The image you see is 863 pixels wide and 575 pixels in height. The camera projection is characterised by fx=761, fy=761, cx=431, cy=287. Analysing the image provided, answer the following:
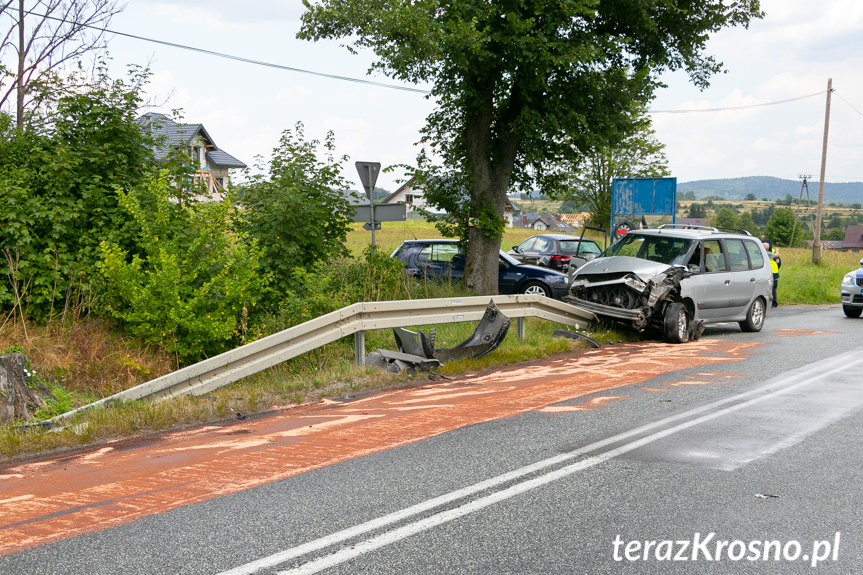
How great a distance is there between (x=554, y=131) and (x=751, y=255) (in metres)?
4.51

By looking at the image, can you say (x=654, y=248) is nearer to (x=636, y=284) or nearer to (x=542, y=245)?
(x=636, y=284)

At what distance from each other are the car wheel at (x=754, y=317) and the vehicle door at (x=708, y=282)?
3.26 ft

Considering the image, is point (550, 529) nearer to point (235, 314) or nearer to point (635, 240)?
point (235, 314)

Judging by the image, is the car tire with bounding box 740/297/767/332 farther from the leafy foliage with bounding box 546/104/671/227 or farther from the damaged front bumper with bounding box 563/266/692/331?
the leafy foliage with bounding box 546/104/671/227

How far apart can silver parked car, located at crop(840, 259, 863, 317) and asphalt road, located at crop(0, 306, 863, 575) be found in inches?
493

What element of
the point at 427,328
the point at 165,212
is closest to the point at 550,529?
the point at 165,212

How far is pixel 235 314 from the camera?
988cm

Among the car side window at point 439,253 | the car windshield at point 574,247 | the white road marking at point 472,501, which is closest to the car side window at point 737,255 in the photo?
the car side window at point 439,253

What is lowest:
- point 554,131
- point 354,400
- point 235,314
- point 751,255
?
point 354,400

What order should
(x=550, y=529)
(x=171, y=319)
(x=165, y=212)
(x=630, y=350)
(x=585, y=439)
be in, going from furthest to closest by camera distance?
1. (x=630, y=350)
2. (x=165, y=212)
3. (x=171, y=319)
4. (x=585, y=439)
5. (x=550, y=529)

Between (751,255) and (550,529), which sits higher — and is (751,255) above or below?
above

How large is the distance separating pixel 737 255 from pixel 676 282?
234 centimetres

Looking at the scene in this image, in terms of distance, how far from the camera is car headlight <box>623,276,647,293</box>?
12392 mm

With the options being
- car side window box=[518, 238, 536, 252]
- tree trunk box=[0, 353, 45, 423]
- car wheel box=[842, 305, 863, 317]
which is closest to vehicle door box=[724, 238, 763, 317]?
car wheel box=[842, 305, 863, 317]
